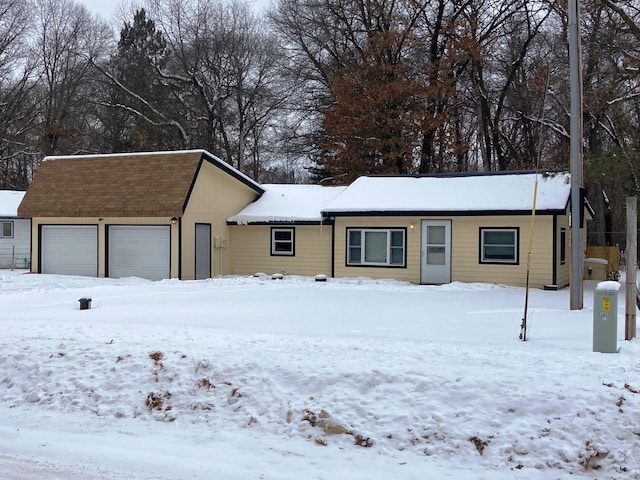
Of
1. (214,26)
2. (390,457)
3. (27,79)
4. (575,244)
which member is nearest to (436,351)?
(390,457)

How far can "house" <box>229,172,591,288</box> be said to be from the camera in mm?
19156

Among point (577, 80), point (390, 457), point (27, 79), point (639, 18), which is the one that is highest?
point (27, 79)

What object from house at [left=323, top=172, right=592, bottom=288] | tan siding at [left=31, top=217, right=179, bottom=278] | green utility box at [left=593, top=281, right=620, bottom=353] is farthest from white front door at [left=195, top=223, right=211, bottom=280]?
green utility box at [left=593, top=281, right=620, bottom=353]

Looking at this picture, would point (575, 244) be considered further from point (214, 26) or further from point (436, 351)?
point (214, 26)

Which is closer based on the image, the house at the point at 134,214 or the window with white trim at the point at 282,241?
the house at the point at 134,214

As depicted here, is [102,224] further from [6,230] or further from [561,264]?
[561,264]

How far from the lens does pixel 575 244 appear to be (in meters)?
12.9

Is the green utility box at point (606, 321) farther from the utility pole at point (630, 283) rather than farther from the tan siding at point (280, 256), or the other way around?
the tan siding at point (280, 256)

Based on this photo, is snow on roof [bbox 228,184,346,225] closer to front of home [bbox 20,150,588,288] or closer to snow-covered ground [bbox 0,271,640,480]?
front of home [bbox 20,150,588,288]

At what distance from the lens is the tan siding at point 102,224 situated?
2136 cm

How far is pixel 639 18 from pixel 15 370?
65.3ft

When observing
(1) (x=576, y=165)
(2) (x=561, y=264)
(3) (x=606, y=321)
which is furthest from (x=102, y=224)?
(3) (x=606, y=321)

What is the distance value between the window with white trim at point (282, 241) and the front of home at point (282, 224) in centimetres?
4

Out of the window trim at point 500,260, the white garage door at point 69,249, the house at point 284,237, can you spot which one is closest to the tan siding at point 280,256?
the house at point 284,237
